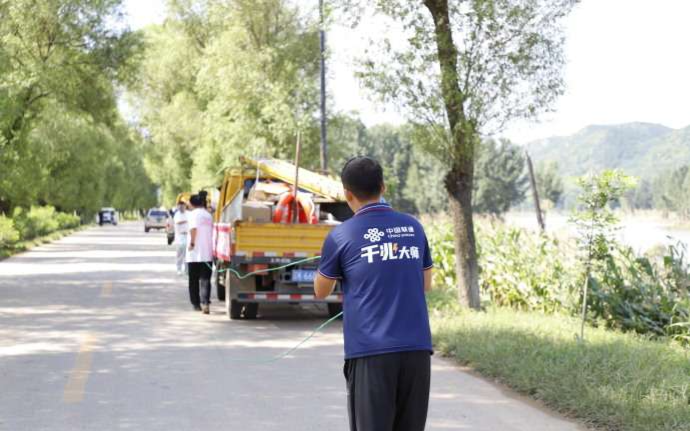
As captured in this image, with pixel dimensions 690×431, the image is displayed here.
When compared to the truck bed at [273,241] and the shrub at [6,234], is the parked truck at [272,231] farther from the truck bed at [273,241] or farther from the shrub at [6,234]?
the shrub at [6,234]

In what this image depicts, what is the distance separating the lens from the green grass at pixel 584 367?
6.84m

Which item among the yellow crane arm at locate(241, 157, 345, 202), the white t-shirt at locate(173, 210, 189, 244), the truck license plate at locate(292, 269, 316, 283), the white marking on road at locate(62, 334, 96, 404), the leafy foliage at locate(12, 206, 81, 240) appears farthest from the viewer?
the leafy foliage at locate(12, 206, 81, 240)

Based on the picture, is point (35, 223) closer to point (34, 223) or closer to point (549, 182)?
point (34, 223)

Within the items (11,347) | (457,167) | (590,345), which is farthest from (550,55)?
(11,347)

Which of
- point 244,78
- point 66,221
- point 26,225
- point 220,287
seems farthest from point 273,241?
point 66,221

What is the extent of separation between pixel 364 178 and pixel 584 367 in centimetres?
477

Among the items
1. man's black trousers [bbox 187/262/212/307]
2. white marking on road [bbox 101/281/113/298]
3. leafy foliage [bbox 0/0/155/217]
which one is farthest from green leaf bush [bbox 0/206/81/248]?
man's black trousers [bbox 187/262/212/307]

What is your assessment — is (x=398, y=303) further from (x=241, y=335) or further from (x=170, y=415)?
(x=241, y=335)

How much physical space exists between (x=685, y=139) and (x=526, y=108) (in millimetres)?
2319

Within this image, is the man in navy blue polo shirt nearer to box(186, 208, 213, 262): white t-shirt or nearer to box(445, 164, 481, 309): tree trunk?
box(445, 164, 481, 309): tree trunk

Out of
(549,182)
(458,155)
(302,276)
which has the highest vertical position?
(549,182)

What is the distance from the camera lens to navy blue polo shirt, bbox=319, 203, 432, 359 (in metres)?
4.14

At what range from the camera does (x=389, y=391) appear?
413 centimetres

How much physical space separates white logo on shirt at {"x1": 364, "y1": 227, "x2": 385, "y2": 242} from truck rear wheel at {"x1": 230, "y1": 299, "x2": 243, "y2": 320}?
9493 millimetres
